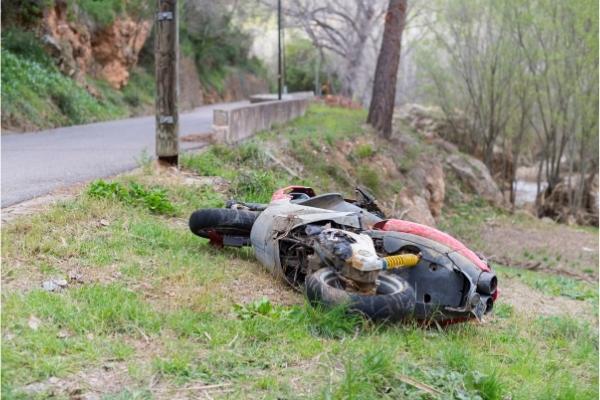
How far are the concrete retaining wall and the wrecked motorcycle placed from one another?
7.15 meters

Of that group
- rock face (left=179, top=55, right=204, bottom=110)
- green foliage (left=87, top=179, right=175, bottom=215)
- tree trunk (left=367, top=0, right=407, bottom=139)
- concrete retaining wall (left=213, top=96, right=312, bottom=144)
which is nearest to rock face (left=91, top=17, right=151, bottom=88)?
rock face (left=179, top=55, right=204, bottom=110)

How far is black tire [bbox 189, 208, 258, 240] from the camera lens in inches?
267

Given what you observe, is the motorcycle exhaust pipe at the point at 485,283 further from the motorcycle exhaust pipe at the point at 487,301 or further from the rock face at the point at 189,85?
the rock face at the point at 189,85

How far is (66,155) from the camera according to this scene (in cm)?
1209

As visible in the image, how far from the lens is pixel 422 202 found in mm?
18812

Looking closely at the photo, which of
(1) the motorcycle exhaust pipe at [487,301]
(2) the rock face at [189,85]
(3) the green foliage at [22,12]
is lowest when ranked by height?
(1) the motorcycle exhaust pipe at [487,301]

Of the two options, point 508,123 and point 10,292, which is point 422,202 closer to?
point 508,123

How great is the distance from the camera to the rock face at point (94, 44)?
2203cm

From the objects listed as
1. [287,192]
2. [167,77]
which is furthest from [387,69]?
Result: [287,192]

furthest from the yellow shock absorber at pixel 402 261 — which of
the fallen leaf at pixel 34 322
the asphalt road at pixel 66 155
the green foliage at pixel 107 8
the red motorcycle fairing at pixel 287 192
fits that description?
the green foliage at pixel 107 8

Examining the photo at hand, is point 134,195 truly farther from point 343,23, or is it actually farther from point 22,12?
point 343,23

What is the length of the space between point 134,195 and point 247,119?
7820 mm

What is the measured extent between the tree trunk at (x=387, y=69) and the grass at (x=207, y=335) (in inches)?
591

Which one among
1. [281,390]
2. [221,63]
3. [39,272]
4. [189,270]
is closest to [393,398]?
[281,390]
